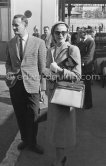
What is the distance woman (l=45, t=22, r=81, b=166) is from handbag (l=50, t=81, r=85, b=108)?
12 cm

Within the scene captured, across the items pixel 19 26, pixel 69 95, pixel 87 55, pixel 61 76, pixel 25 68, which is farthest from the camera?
pixel 87 55

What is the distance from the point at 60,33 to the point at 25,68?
0.85 m

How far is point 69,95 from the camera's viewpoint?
12.0 ft

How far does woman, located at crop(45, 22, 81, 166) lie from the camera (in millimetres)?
3768

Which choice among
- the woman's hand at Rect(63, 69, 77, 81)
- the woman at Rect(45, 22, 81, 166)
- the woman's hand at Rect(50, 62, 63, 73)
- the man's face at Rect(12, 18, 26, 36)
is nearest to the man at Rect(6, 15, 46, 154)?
the man's face at Rect(12, 18, 26, 36)

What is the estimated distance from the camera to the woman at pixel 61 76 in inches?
148

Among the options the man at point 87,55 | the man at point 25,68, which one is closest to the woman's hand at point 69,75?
the man at point 25,68

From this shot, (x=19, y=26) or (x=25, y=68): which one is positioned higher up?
(x=19, y=26)

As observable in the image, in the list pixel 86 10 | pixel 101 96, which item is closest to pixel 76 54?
pixel 101 96

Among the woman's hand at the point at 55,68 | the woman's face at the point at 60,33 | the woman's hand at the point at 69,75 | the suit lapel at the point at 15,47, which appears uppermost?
the woman's face at the point at 60,33

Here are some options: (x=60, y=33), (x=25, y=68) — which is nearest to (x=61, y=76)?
(x=60, y=33)

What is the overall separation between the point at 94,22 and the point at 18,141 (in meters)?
45.9

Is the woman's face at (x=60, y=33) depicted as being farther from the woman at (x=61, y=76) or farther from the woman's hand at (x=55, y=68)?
the woman's hand at (x=55, y=68)

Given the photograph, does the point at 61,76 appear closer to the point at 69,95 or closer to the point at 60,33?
the point at 69,95
